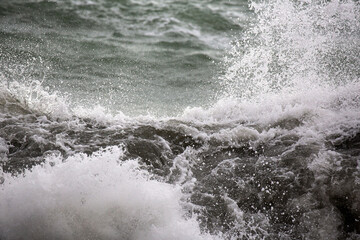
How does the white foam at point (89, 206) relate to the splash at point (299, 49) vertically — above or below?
below

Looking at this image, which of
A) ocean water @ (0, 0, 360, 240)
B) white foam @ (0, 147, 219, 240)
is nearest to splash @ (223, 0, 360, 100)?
ocean water @ (0, 0, 360, 240)

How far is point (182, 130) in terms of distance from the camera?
4980 millimetres

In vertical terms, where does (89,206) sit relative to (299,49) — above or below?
below

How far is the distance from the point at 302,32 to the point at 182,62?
2361 mm

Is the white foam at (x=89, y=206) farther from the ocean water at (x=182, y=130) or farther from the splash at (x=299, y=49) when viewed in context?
the splash at (x=299, y=49)

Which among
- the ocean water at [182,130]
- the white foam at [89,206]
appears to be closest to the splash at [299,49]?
the ocean water at [182,130]

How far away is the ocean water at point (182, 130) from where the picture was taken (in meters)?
3.54

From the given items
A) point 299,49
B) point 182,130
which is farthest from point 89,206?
point 299,49

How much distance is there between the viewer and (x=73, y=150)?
173 inches

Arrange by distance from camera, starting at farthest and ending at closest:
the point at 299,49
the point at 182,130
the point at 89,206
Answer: the point at 299,49, the point at 182,130, the point at 89,206

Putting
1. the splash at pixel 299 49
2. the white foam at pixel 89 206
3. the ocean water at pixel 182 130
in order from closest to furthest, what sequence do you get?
the white foam at pixel 89 206, the ocean water at pixel 182 130, the splash at pixel 299 49

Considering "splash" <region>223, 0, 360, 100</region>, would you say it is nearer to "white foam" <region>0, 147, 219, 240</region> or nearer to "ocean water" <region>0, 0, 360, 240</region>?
"ocean water" <region>0, 0, 360, 240</region>

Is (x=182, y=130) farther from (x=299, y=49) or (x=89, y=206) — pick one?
(x=299, y=49)

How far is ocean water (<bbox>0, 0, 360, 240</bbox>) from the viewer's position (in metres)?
3.54
